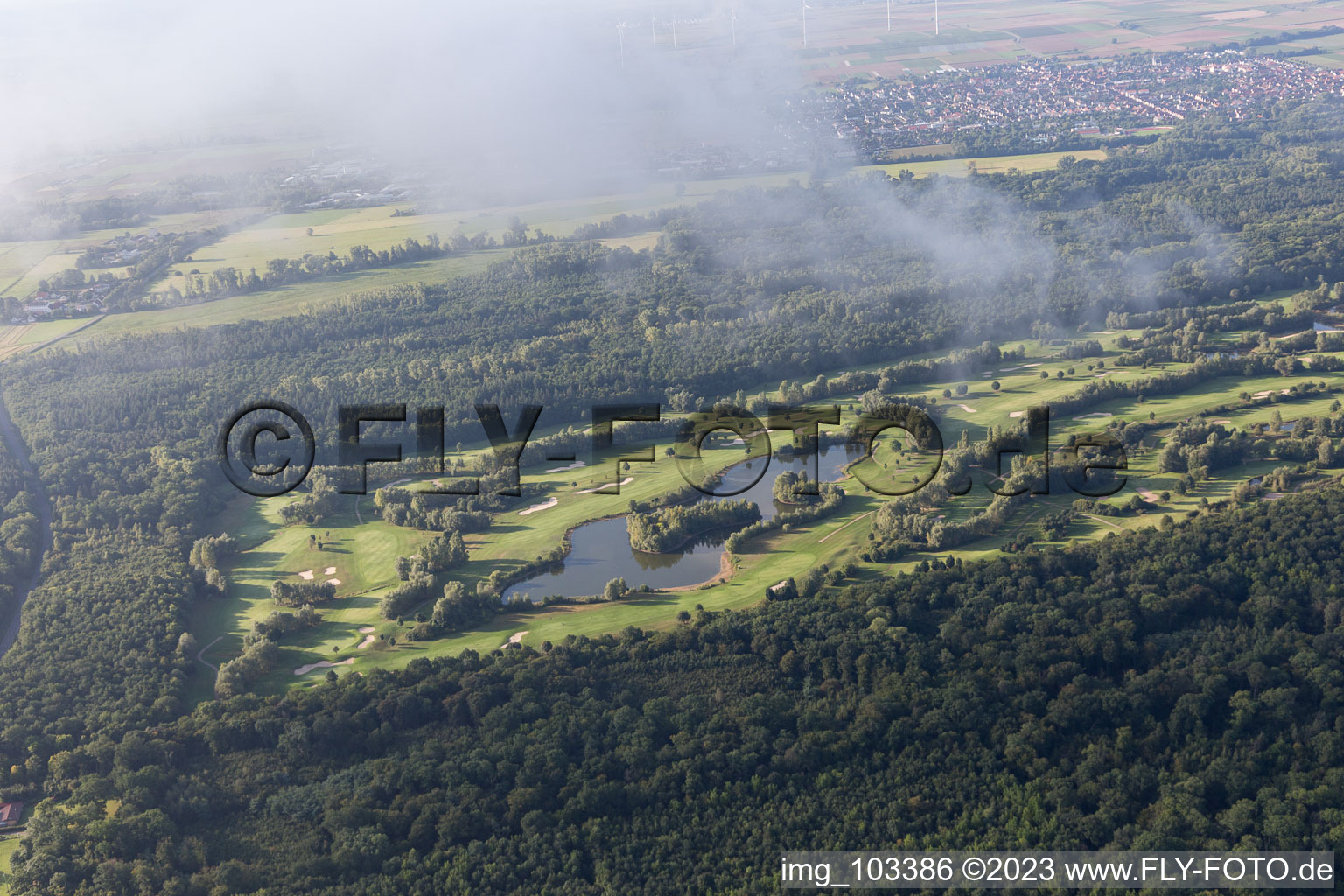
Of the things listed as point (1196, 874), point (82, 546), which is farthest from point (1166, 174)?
point (82, 546)

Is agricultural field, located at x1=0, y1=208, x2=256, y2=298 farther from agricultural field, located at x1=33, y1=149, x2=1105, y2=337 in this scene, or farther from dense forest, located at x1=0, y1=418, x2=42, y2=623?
dense forest, located at x1=0, y1=418, x2=42, y2=623

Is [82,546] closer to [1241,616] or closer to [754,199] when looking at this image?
[1241,616]

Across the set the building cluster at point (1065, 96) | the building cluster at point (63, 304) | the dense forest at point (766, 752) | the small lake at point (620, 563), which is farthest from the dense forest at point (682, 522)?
the building cluster at point (1065, 96)

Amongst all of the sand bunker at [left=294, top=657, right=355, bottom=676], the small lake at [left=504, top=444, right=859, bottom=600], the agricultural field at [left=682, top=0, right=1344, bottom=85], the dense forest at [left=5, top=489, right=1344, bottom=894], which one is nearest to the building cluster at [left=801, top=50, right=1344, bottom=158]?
the agricultural field at [left=682, top=0, right=1344, bottom=85]

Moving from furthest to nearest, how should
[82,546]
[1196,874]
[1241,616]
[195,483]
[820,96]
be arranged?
[820,96]
[195,483]
[82,546]
[1241,616]
[1196,874]

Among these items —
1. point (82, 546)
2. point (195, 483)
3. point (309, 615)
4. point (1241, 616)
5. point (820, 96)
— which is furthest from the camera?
point (820, 96)

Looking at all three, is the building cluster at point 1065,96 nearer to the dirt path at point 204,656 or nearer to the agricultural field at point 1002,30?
the agricultural field at point 1002,30

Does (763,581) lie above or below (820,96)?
below
